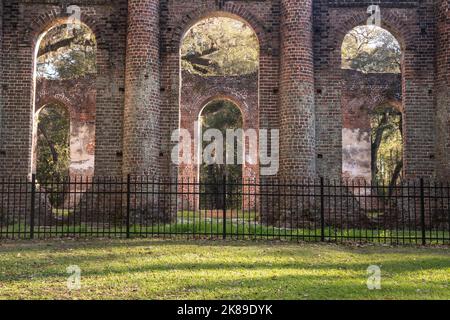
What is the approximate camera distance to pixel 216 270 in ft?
27.9

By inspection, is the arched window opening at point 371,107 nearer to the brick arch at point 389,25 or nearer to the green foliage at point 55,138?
the brick arch at point 389,25

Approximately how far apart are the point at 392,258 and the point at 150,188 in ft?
24.1

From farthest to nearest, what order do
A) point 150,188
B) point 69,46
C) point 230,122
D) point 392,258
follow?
point 230,122, point 69,46, point 150,188, point 392,258

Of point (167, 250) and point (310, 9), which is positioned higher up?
point (310, 9)

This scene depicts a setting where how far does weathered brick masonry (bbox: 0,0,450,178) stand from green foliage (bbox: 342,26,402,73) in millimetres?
14162

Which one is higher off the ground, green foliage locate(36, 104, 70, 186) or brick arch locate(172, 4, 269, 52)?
brick arch locate(172, 4, 269, 52)

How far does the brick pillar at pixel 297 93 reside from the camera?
15281 mm

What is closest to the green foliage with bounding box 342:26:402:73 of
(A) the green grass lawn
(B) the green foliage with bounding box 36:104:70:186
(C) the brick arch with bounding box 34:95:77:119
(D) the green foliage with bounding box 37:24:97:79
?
(D) the green foliage with bounding box 37:24:97:79

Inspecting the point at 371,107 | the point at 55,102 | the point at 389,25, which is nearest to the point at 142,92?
the point at 389,25

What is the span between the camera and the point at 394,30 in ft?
54.1

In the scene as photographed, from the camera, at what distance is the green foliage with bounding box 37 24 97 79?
24.7m

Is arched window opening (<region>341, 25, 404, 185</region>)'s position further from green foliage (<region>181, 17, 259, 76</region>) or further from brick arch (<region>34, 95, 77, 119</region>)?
brick arch (<region>34, 95, 77, 119</region>)

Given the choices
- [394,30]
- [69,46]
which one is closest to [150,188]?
[394,30]

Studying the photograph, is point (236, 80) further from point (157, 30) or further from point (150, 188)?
point (150, 188)
